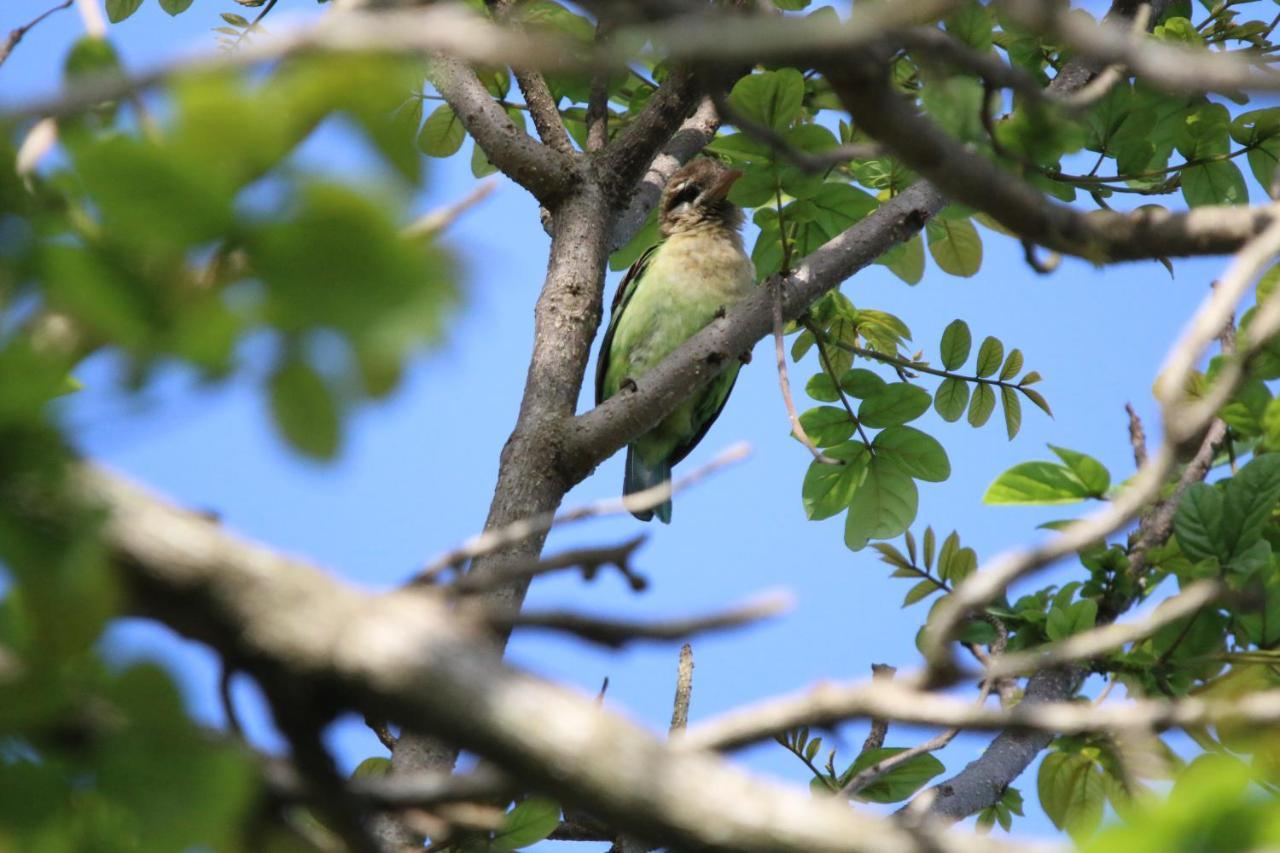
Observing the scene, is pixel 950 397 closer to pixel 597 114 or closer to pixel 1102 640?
pixel 597 114

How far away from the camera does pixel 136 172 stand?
69cm

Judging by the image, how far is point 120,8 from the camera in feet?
12.2

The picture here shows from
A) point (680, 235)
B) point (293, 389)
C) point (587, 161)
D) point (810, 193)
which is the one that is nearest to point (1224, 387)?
point (293, 389)

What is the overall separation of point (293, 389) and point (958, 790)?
2.14m

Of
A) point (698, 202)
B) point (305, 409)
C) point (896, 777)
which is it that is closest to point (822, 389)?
point (896, 777)

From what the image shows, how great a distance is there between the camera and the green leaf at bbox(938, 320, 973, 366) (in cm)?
324

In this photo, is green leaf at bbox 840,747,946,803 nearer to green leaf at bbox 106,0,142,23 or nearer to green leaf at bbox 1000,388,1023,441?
green leaf at bbox 1000,388,1023,441

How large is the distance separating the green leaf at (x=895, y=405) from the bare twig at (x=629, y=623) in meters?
2.12

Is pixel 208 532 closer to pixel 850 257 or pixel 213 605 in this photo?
pixel 213 605

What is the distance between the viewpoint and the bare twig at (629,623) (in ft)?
3.26

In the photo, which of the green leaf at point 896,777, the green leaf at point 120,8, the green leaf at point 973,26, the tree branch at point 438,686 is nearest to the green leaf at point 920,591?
A: the green leaf at point 896,777

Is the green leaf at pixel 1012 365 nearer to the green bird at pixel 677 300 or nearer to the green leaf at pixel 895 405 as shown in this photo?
the green leaf at pixel 895 405

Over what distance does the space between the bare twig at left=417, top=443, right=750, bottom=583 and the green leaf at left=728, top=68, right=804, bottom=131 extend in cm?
89

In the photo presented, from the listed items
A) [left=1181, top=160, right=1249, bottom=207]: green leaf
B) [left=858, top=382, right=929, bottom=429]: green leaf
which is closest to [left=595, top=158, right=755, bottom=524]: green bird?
[left=858, top=382, right=929, bottom=429]: green leaf
